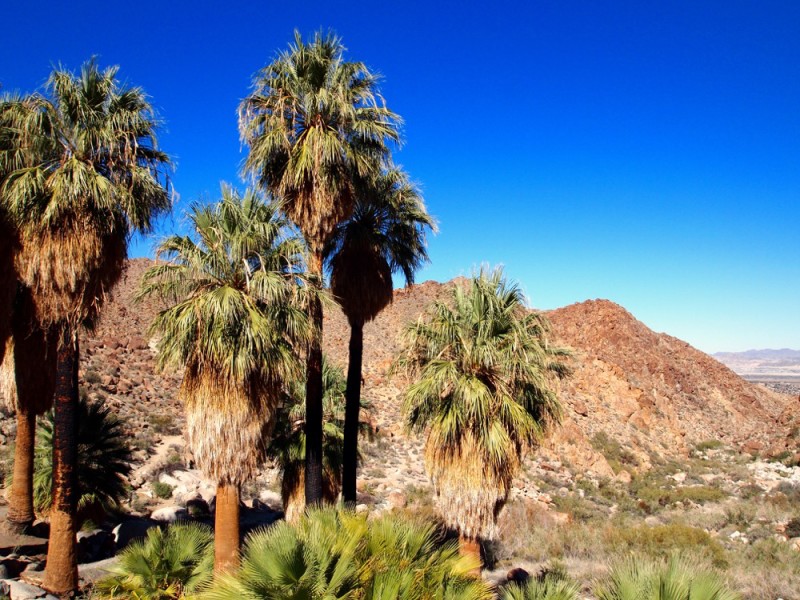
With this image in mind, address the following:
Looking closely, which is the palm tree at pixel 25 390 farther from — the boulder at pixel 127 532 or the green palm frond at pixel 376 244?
the green palm frond at pixel 376 244

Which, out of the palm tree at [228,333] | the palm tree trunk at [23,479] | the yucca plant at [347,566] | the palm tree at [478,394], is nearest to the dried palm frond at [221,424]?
the palm tree at [228,333]

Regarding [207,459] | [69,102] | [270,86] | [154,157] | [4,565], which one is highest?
[270,86]

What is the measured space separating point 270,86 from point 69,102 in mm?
3400

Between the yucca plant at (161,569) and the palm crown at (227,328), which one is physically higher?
the palm crown at (227,328)

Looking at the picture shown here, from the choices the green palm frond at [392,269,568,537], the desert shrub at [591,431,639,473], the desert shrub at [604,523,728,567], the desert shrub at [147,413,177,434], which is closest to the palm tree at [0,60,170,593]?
the green palm frond at [392,269,568,537]

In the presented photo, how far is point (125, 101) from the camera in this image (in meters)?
9.38

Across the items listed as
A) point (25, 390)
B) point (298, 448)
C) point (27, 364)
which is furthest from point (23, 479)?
point (298, 448)

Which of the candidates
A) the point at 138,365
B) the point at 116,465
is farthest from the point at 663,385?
the point at 116,465

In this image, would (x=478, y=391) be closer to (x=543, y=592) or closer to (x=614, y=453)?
(x=543, y=592)

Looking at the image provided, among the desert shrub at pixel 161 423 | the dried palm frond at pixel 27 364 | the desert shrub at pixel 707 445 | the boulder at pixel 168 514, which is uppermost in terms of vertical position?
the dried palm frond at pixel 27 364

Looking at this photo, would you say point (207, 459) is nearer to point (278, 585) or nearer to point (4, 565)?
point (278, 585)

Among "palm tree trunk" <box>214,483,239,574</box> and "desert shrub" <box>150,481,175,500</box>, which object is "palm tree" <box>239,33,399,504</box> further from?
"desert shrub" <box>150,481,175,500</box>

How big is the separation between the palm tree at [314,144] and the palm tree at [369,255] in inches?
40.3

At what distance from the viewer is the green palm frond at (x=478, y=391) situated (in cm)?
903
